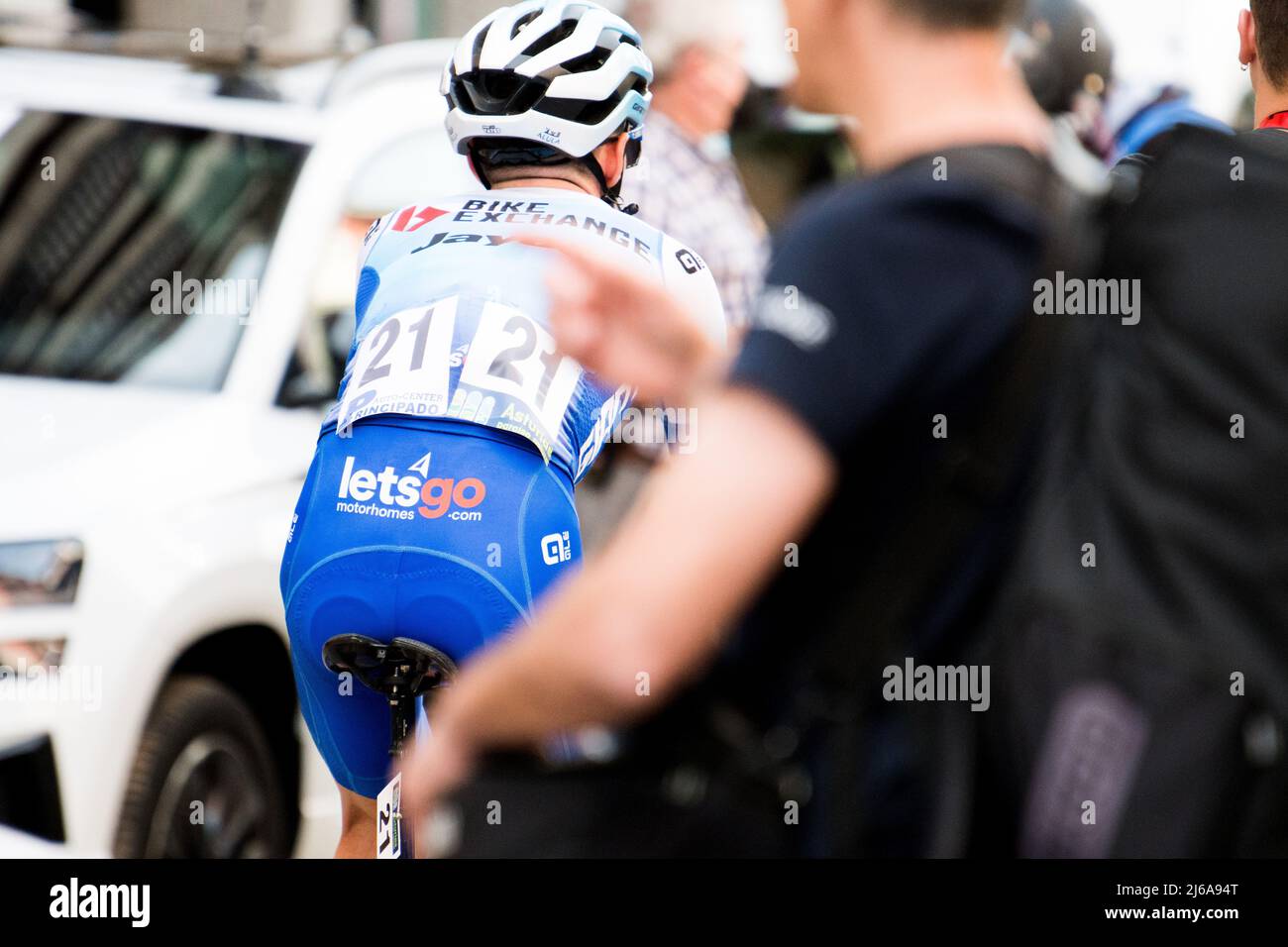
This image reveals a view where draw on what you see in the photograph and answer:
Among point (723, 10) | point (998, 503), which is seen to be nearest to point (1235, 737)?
point (998, 503)

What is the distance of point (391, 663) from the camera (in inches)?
147

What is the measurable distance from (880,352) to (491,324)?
2.04 m

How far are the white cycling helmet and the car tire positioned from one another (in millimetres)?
1685

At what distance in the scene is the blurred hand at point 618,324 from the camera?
6.75 feet

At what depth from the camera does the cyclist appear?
3.75 metres

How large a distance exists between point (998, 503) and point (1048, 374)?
0.48 feet

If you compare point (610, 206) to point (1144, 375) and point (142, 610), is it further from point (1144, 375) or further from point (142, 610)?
point (1144, 375)

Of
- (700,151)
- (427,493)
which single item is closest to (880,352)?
(427,493)

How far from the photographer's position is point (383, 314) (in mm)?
3908

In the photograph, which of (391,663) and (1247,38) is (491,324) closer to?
(391,663)

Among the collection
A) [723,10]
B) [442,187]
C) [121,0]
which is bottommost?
[442,187]

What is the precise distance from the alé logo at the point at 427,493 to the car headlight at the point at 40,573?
1.14 meters
